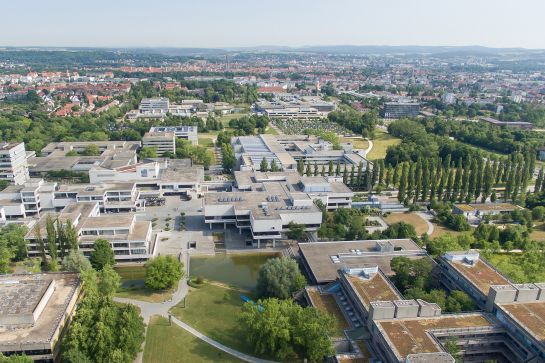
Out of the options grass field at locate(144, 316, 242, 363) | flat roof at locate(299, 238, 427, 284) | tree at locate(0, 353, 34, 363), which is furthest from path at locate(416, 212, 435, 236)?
tree at locate(0, 353, 34, 363)

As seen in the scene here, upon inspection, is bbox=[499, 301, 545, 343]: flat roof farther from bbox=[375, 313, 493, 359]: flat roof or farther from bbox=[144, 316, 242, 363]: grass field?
bbox=[144, 316, 242, 363]: grass field

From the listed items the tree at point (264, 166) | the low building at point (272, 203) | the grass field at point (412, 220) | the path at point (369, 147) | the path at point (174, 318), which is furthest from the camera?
the path at point (369, 147)

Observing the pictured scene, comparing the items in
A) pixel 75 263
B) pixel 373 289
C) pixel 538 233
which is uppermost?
pixel 373 289

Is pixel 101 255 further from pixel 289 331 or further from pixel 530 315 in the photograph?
pixel 530 315

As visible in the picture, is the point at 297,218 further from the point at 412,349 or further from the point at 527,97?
the point at 527,97

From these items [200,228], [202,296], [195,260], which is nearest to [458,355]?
[202,296]

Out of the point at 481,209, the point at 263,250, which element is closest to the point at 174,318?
the point at 263,250

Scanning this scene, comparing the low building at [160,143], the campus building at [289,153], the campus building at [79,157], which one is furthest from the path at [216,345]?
the low building at [160,143]

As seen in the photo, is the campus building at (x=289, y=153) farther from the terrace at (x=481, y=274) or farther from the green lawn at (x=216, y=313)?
the terrace at (x=481, y=274)
